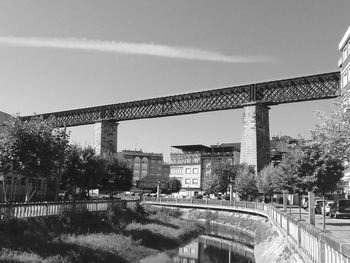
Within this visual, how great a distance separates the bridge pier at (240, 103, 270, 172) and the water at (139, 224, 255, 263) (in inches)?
1211

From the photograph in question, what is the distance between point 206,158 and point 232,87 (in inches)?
2137

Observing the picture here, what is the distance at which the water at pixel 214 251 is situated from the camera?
32125mm

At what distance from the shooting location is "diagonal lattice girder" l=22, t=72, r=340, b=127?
3022 inches

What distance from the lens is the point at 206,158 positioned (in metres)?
139

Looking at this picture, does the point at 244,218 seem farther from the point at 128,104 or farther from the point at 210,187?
the point at 128,104

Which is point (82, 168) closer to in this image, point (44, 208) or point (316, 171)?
point (44, 208)

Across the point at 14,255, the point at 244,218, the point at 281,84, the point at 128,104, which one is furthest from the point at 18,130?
the point at 128,104

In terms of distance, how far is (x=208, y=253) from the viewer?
36625 millimetres

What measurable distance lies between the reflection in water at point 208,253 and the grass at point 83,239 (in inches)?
38.8

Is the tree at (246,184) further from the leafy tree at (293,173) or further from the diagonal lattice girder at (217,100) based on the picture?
the leafy tree at (293,173)

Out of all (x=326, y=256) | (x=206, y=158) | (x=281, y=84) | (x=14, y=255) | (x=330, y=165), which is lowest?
(x=14, y=255)

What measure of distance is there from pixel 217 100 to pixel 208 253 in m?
58.0

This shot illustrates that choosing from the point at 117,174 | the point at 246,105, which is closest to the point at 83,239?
the point at 117,174

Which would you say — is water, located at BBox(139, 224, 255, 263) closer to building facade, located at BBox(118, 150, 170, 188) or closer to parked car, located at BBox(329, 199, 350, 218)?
parked car, located at BBox(329, 199, 350, 218)
